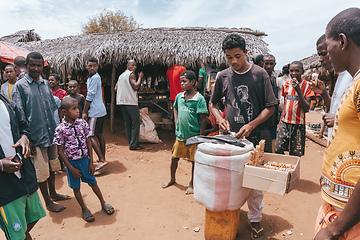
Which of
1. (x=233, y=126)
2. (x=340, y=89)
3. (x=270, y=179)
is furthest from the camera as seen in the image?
(x=233, y=126)

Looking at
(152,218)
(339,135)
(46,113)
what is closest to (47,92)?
(46,113)

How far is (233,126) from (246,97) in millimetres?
357

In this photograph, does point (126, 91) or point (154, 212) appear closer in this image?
point (154, 212)

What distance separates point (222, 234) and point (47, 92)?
291cm

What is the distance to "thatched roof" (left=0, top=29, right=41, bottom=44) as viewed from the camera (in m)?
11.3

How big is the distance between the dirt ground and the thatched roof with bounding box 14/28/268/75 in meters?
3.12

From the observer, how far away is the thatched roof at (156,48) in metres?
6.10

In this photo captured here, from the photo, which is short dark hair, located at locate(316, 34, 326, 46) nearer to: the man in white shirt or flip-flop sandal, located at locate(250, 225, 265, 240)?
the man in white shirt

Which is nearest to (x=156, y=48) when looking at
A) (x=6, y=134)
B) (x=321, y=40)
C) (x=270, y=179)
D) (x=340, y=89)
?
(x=321, y=40)

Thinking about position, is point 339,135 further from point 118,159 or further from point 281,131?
point 118,159

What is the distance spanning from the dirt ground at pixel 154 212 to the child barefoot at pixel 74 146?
29cm

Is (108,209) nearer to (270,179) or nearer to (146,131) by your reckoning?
(270,179)

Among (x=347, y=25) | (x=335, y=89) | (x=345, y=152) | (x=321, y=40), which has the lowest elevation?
(x=345, y=152)

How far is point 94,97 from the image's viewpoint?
4.79m
